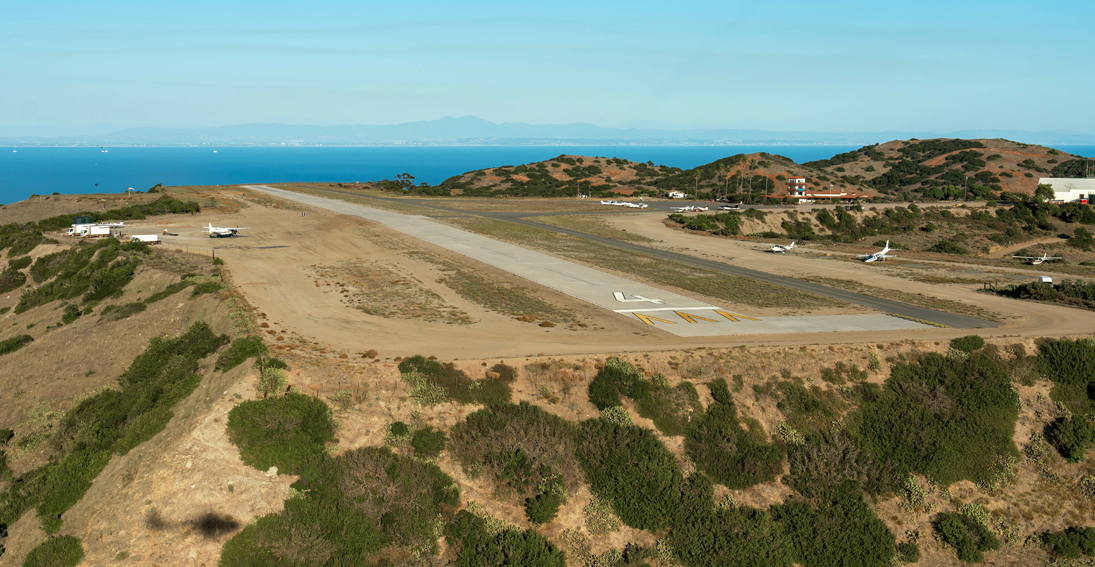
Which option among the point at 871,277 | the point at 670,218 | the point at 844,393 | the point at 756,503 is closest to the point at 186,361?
the point at 756,503

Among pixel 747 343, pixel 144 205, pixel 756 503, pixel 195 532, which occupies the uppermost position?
pixel 144 205

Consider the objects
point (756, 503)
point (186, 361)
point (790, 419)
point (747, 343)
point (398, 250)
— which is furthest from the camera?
point (398, 250)

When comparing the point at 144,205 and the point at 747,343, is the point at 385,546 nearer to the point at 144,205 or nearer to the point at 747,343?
the point at 747,343

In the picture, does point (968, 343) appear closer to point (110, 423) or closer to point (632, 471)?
point (632, 471)

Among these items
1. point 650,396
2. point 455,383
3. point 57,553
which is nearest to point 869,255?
point 650,396

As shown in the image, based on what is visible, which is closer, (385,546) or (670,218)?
(385,546)

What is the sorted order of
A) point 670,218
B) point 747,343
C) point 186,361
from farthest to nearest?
point 670,218 → point 747,343 → point 186,361

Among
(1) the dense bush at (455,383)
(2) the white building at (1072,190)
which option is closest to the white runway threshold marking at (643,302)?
(1) the dense bush at (455,383)

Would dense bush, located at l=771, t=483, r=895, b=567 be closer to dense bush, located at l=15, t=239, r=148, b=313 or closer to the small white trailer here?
dense bush, located at l=15, t=239, r=148, b=313
